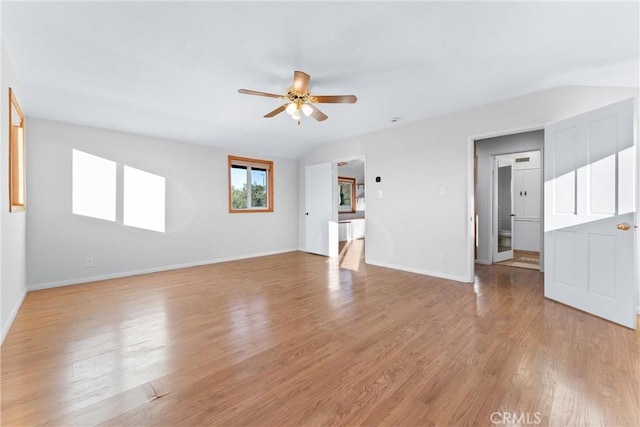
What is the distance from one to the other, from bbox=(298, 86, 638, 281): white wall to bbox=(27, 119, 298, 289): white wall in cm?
270

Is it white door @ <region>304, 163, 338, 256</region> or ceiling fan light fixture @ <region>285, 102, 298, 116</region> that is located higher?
ceiling fan light fixture @ <region>285, 102, 298, 116</region>

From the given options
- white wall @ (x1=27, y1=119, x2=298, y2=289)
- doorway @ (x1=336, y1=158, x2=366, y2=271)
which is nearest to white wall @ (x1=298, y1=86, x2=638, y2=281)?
doorway @ (x1=336, y1=158, x2=366, y2=271)

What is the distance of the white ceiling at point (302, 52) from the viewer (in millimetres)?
1864

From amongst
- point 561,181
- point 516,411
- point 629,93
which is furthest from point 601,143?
point 516,411

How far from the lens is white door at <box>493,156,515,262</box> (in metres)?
5.08

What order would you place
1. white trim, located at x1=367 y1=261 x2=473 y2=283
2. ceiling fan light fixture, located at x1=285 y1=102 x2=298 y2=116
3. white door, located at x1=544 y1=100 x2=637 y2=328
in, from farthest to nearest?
1. white trim, located at x1=367 y1=261 x2=473 y2=283
2. ceiling fan light fixture, located at x1=285 y1=102 x2=298 y2=116
3. white door, located at x1=544 y1=100 x2=637 y2=328

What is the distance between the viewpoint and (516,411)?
4.66 feet

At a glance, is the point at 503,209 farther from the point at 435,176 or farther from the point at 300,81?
the point at 300,81

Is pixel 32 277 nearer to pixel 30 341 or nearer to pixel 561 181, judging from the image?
pixel 30 341

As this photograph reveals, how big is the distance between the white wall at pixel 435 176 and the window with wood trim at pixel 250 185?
238 cm

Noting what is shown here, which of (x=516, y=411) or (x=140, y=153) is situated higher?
(x=140, y=153)

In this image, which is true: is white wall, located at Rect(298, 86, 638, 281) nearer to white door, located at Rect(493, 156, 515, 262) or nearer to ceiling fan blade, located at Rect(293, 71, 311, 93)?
white door, located at Rect(493, 156, 515, 262)

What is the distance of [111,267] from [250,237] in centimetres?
250

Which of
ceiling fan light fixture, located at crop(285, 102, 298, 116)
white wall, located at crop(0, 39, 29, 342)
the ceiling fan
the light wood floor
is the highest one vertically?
the ceiling fan
